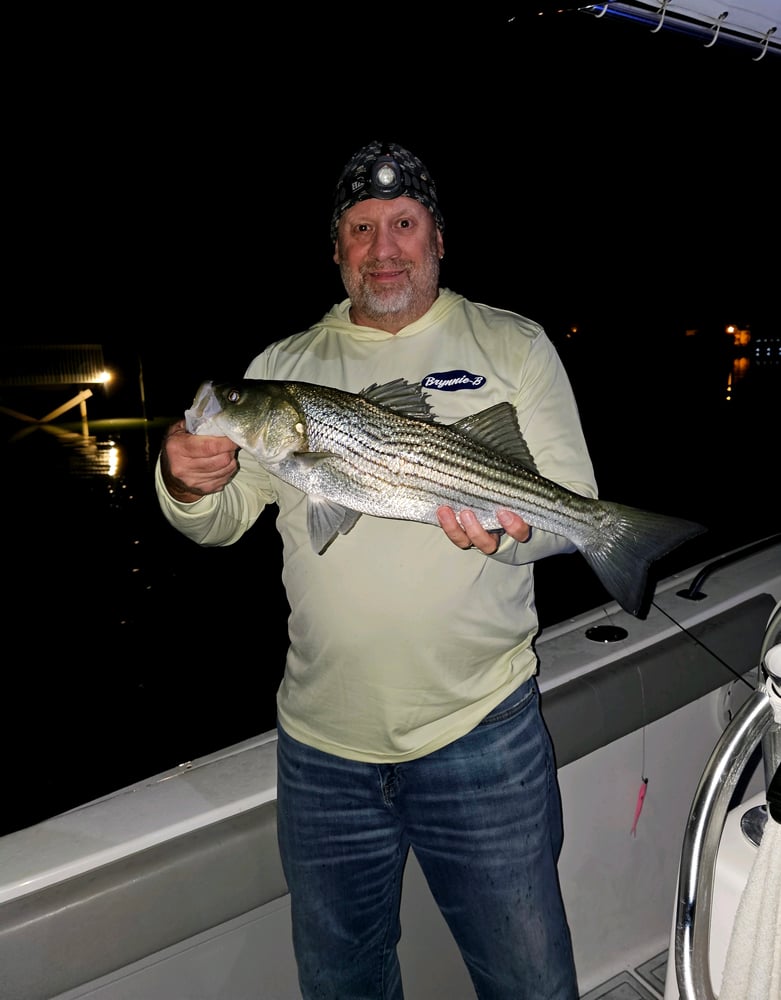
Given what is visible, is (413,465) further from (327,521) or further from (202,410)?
(202,410)

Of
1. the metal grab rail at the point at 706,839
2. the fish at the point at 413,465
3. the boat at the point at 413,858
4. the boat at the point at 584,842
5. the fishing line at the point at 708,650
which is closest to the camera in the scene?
the metal grab rail at the point at 706,839

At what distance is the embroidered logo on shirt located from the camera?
8.07ft

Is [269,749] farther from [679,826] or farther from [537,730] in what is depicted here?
[679,826]

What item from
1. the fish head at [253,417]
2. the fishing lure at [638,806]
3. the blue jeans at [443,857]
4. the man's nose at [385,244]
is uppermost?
the man's nose at [385,244]

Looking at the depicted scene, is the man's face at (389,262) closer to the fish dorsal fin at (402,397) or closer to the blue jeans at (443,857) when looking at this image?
the fish dorsal fin at (402,397)

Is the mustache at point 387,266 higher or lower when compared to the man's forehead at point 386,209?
lower

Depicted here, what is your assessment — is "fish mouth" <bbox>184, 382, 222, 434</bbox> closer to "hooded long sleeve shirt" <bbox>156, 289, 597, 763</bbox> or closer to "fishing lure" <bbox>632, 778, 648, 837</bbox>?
"hooded long sleeve shirt" <bbox>156, 289, 597, 763</bbox>

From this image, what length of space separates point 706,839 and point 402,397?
151cm

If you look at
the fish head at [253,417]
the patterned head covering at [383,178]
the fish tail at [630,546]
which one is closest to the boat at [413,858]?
the fish tail at [630,546]

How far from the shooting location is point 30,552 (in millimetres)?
12805

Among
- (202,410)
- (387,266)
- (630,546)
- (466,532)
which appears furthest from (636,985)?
(387,266)

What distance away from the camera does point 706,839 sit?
5.26ft

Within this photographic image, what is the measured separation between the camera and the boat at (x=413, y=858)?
7.08ft

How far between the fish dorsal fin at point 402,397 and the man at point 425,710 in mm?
75
